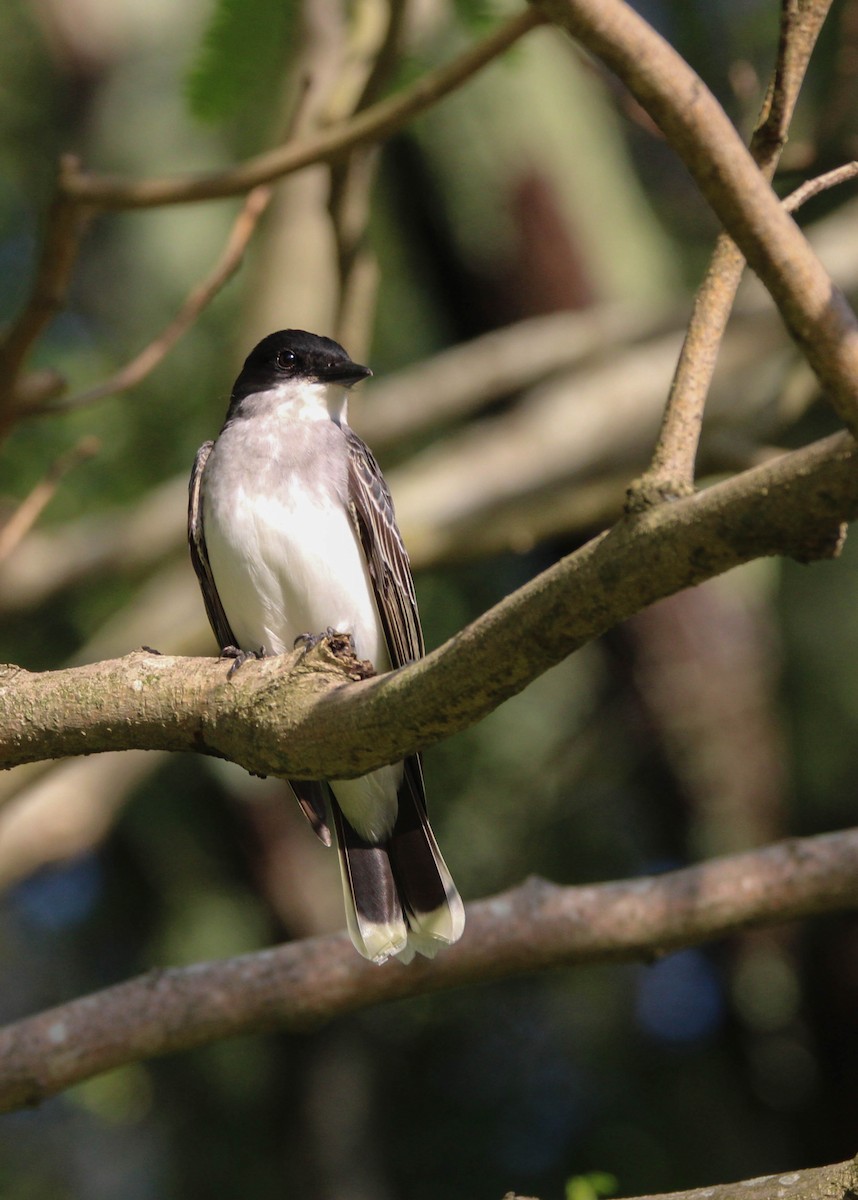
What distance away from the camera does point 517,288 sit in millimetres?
10164

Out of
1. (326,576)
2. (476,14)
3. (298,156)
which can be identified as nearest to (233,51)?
(298,156)

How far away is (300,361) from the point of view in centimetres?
567

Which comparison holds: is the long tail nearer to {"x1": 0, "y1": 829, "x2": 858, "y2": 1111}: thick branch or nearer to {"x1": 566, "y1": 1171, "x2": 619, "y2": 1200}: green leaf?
{"x1": 0, "y1": 829, "x2": 858, "y2": 1111}: thick branch

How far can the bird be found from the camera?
16.7ft

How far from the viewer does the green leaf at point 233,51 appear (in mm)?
4438

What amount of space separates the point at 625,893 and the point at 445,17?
5.21 meters

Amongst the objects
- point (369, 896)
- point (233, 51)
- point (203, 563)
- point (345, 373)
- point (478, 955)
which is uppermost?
point (233, 51)

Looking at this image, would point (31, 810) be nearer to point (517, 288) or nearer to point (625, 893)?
point (625, 893)

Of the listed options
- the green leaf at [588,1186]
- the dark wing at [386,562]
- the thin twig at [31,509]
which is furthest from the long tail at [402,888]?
the thin twig at [31,509]

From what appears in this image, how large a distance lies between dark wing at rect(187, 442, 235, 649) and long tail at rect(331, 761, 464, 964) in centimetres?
80

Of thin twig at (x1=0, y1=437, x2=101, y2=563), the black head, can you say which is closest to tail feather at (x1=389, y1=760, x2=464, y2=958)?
the black head

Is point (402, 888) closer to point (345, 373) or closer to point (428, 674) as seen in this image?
point (345, 373)

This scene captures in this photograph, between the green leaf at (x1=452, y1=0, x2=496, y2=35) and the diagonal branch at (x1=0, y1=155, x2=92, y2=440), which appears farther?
the green leaf at (x1=452, y1=0, x2=496, y2=35)

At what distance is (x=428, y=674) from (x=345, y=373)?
9.55 ft
